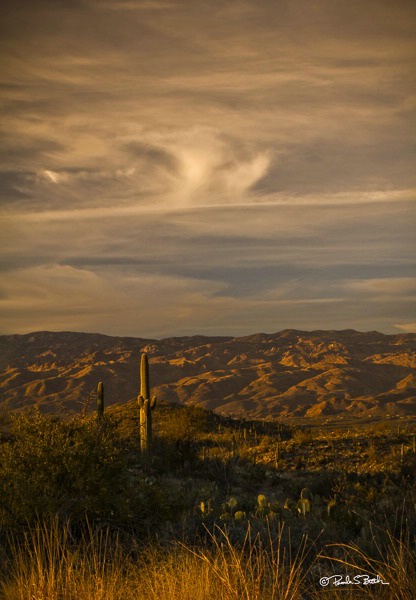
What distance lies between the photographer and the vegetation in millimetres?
5781

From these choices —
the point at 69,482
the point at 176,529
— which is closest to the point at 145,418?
the point at 69,482

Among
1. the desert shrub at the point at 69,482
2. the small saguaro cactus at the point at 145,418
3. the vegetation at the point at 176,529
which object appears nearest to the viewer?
the vegetation at the point at 176,529

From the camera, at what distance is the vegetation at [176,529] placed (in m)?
5.78

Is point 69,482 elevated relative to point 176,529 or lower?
elevated

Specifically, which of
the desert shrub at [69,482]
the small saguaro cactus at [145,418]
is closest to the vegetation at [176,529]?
the desert shrub at [69,482]

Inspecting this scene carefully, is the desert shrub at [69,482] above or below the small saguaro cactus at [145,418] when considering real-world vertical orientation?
→ above

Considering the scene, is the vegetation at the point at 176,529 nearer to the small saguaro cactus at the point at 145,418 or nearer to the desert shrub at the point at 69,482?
the desert shrub at the point at 69,482

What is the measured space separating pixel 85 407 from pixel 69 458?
9.44 ft

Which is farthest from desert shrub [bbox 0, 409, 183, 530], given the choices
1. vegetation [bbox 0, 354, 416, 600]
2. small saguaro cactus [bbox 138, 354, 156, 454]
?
small saguaro cactus [bbox 138, 354, 156, 454]

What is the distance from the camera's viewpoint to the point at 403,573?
215 inches

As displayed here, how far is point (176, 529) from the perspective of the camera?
9.12 m

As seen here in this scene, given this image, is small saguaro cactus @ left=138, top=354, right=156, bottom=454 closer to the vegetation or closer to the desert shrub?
the vegetation

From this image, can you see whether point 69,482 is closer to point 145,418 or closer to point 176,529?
point 176,529

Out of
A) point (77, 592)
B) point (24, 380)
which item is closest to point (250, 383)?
point (24, 380)
